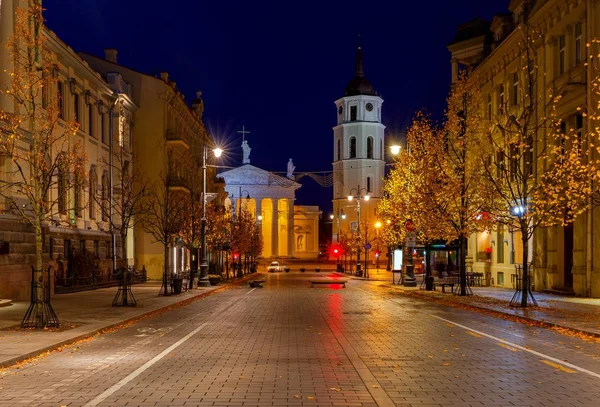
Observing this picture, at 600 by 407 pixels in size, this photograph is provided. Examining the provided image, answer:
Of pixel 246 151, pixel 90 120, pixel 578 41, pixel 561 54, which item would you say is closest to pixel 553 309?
pixel 578 41

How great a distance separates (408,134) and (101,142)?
61.1 feet

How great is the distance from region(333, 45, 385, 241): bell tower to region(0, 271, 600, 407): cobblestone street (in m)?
97.9

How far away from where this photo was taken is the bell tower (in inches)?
4624

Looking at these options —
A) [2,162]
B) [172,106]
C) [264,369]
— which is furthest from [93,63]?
[264,369]

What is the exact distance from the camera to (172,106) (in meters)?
58.1

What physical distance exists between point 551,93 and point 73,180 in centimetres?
1992

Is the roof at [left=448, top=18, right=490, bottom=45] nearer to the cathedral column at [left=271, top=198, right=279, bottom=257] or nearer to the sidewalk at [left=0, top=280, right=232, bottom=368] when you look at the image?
the sidewalk at [left=0, top=280, right=232, bottom=368]

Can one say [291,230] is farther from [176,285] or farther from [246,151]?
[176,285]

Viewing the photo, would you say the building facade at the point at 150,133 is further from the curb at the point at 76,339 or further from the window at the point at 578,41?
the window at the point at 578,41

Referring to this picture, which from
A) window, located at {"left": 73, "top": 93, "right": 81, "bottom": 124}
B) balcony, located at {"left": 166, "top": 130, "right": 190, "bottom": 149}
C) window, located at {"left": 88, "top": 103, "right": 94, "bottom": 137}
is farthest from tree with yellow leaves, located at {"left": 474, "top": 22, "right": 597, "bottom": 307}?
balcony, located at {"left": 166, "top": 130, "right": 190, "bottom": 149}

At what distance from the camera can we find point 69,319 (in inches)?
797

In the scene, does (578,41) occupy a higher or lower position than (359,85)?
lower

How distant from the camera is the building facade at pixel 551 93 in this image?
28281 mm

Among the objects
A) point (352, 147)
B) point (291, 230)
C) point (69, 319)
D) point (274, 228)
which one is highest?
point (352, 147)
